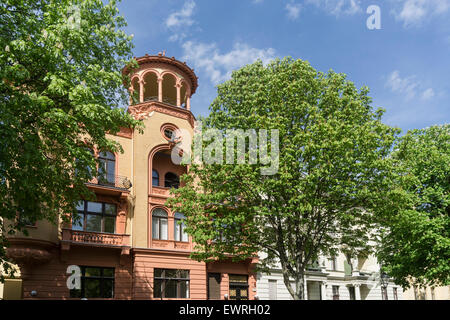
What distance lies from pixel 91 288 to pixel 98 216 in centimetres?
486

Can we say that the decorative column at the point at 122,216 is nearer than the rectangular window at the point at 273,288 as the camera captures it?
Yes

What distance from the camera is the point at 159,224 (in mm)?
29656

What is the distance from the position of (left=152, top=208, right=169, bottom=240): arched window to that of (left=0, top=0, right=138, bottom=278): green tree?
12.3 m

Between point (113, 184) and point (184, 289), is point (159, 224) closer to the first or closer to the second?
point (113, 184)

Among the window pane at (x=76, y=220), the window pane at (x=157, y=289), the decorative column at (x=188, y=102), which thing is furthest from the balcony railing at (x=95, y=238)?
the decorative column at (x=188, y=102)

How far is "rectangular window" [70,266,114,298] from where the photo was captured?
81.3 ft

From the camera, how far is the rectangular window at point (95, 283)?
24.8 metres

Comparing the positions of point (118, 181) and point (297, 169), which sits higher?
point (118, 181)

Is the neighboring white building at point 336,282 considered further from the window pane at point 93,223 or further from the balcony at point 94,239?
the window pane at point 93,223

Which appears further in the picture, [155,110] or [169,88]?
[169,88]

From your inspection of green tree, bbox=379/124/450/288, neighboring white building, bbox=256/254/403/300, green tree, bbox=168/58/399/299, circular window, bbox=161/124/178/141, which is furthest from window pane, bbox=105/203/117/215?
green tree, bbox=379/124/450/288

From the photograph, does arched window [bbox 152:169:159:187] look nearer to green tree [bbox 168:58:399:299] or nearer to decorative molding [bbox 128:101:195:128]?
decorative molding [bbox 128:101:195:128]

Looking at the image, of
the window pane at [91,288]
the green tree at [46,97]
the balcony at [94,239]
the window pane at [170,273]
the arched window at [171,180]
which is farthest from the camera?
the arched window at [171,180]

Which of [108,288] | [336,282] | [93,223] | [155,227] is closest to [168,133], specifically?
[155,227]
